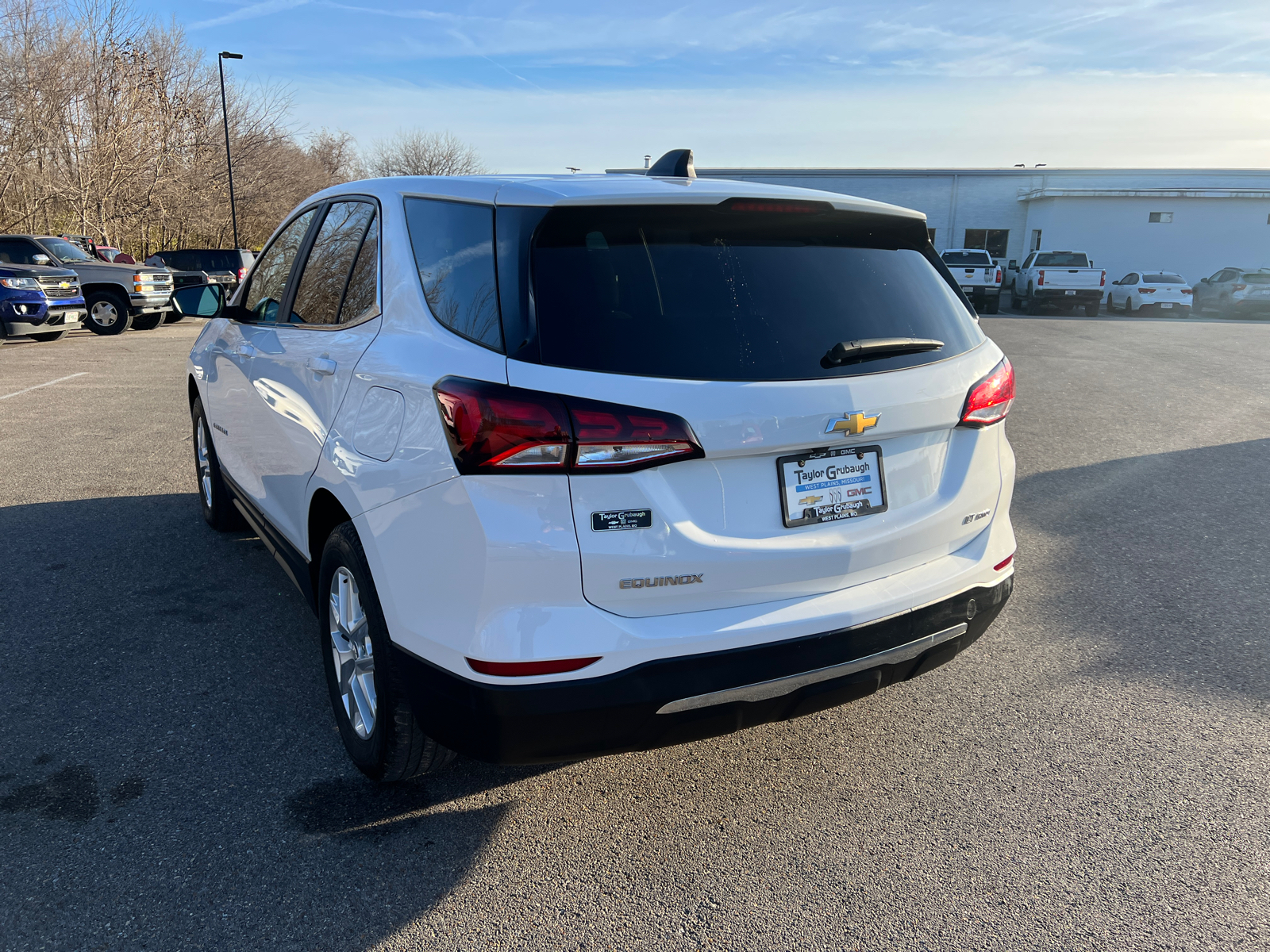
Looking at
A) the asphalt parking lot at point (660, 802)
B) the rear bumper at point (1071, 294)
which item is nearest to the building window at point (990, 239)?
the rear bumper at point (1071, 294)

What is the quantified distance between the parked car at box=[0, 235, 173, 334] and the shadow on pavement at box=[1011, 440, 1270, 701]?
55.8 ft

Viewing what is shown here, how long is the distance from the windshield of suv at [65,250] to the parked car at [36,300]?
1.25 metres

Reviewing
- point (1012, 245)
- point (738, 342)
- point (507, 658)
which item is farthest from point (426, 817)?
point (1012, 245)

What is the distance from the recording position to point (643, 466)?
216cm

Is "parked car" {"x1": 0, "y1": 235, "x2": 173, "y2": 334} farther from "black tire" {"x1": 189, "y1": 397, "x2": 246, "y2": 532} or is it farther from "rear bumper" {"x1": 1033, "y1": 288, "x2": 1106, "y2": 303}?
"rear bumper" {"x1": 1033, "y1": 288, "x2": 1106, "y2": 303}

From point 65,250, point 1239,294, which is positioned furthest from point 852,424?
point 1239,294

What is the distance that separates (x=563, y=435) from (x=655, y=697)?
68 cm

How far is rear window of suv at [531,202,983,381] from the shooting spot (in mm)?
2227

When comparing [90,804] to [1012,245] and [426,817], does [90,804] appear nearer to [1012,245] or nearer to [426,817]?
[426,817]

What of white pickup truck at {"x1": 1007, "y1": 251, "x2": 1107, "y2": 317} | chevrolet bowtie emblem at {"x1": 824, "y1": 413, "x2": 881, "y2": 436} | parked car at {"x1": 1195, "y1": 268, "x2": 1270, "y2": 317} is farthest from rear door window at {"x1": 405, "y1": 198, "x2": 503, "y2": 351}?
parked car at {"x1": 1195, "y1": 268, "x2": 1270, "y2": 317}

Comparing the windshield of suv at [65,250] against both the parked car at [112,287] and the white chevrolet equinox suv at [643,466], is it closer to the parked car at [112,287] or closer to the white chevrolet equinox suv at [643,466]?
the parked car at [112,287]

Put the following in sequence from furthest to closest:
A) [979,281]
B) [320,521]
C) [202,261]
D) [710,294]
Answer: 1. [979,281]
2. [202,261]
3. [320,521]
4. [710,294]

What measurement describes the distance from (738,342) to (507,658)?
3.19ft

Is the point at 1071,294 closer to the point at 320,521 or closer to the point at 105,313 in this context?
the point at 105,313
